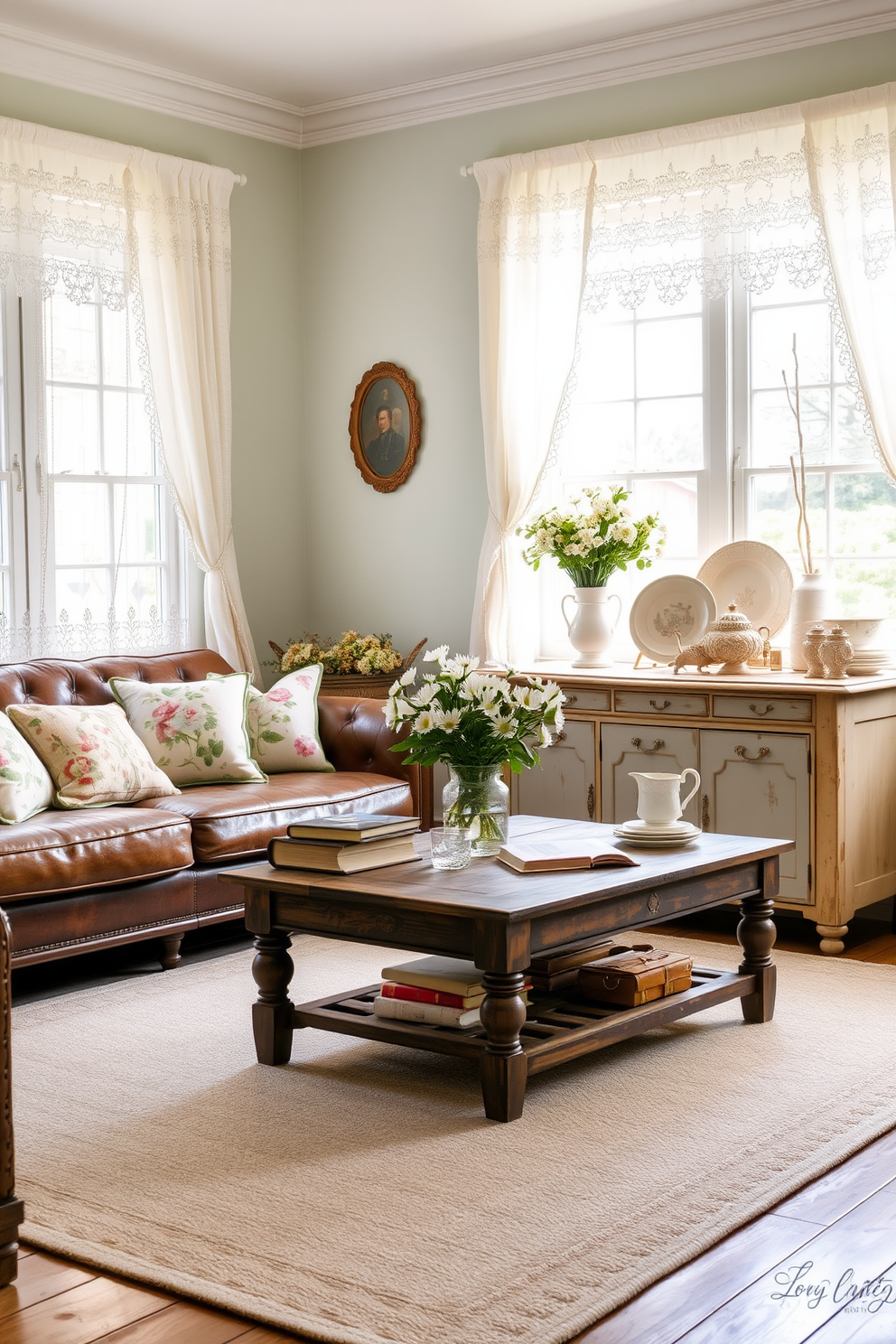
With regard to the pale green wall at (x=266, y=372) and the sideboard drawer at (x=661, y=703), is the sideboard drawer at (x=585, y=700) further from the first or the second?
the pale green wall at (x=266, y=372)

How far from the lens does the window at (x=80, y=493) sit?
516 cm

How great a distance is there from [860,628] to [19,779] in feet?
8.65

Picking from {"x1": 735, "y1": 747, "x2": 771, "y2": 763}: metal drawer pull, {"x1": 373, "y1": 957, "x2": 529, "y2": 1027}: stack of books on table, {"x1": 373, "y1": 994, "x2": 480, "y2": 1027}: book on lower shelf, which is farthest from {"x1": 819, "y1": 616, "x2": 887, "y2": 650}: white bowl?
{"x1": 373, "y1": 994, "x2": 480, "y2": 1027}: book on lower shelf

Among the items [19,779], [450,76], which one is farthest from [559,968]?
[450,76]

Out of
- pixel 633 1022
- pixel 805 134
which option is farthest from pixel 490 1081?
pixel 805 134

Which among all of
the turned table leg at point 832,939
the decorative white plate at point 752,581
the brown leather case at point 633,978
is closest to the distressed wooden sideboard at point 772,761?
the turned table leg at point 832,939

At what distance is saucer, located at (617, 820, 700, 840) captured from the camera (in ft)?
11.4

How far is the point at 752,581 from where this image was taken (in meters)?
5.08

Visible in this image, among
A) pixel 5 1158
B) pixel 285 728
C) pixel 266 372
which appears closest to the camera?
pixel 5 1158

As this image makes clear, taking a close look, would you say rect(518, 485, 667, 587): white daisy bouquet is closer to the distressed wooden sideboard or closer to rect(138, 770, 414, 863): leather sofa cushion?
the distressed wooden sideboard

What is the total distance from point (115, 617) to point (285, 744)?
955 mm

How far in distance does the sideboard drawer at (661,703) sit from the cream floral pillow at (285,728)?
3.52ft

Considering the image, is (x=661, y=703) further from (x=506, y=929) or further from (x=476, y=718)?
(x=506, y=929)

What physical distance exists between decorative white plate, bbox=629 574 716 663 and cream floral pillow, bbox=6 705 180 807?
176 centimetres
